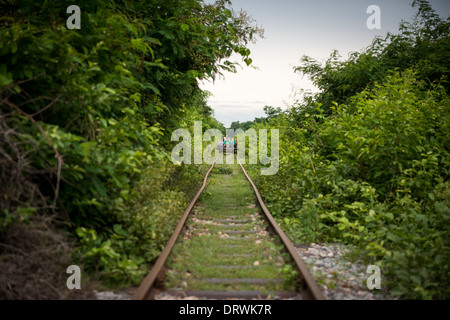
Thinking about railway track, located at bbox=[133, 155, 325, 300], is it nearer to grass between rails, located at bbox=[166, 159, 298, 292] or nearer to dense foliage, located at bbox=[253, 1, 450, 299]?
grass between rails, located at bbox=[166, 159, 298, 292]

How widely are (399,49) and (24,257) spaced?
1338 cm

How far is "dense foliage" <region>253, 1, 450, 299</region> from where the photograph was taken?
3.83 meters

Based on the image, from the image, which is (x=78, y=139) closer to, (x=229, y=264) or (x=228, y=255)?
(x=229, y=264)

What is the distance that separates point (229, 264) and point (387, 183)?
393 cm

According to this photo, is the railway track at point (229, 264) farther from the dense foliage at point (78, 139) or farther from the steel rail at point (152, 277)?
the dense foliage at point (78, 139)

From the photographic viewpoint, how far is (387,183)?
6234 mm

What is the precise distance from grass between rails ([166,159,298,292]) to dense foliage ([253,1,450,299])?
854 millimetres

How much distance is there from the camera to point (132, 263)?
376 centimetres

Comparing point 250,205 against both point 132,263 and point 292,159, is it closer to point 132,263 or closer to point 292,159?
point 292,159

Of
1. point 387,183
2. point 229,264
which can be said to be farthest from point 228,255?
point 387,183

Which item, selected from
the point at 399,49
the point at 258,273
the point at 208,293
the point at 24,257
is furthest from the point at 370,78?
the point at 24,257

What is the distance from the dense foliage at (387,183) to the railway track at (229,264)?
89 centimetres

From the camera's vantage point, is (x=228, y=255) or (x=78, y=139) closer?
(x=78, y=139)

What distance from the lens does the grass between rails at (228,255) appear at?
388 centimetres
